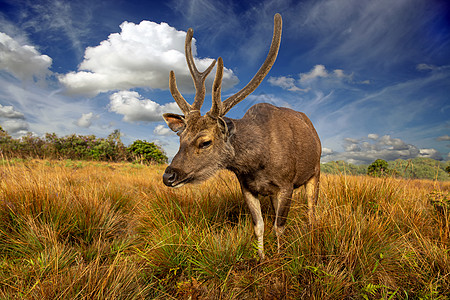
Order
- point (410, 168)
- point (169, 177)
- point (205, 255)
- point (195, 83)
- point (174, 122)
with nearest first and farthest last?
point (205, 255), point (169, 177), point (174, 122), point (195, 83), point (410, 168)

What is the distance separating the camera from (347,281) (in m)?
2.20

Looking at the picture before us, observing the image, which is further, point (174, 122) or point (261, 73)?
point (174, 122)

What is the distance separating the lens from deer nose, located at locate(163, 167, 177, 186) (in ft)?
9.66

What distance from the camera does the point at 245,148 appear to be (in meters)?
3.30

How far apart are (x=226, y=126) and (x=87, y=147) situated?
21.2m

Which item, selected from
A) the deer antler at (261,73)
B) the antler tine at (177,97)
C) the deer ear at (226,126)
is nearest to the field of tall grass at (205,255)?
the deer ear at (226,126)

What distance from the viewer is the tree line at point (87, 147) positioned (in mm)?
18766

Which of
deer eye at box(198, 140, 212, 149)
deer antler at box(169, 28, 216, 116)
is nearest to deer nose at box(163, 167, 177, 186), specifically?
deer eye at box(198, 140, 212, 149)

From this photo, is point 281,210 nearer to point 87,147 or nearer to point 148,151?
point 148,151

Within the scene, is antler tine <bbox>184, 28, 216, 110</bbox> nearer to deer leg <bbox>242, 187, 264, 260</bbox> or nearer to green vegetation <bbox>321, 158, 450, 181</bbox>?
deer leg <bbox>242, 187, 264, 260</bbox>

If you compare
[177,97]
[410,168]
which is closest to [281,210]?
[177,97]

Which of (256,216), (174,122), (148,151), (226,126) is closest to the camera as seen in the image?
(226,126)

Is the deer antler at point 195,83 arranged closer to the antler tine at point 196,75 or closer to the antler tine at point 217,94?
the antler tine at point 196,75

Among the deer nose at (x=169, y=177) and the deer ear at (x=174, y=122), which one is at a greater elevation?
the deer ear at (x=174, y=122)
